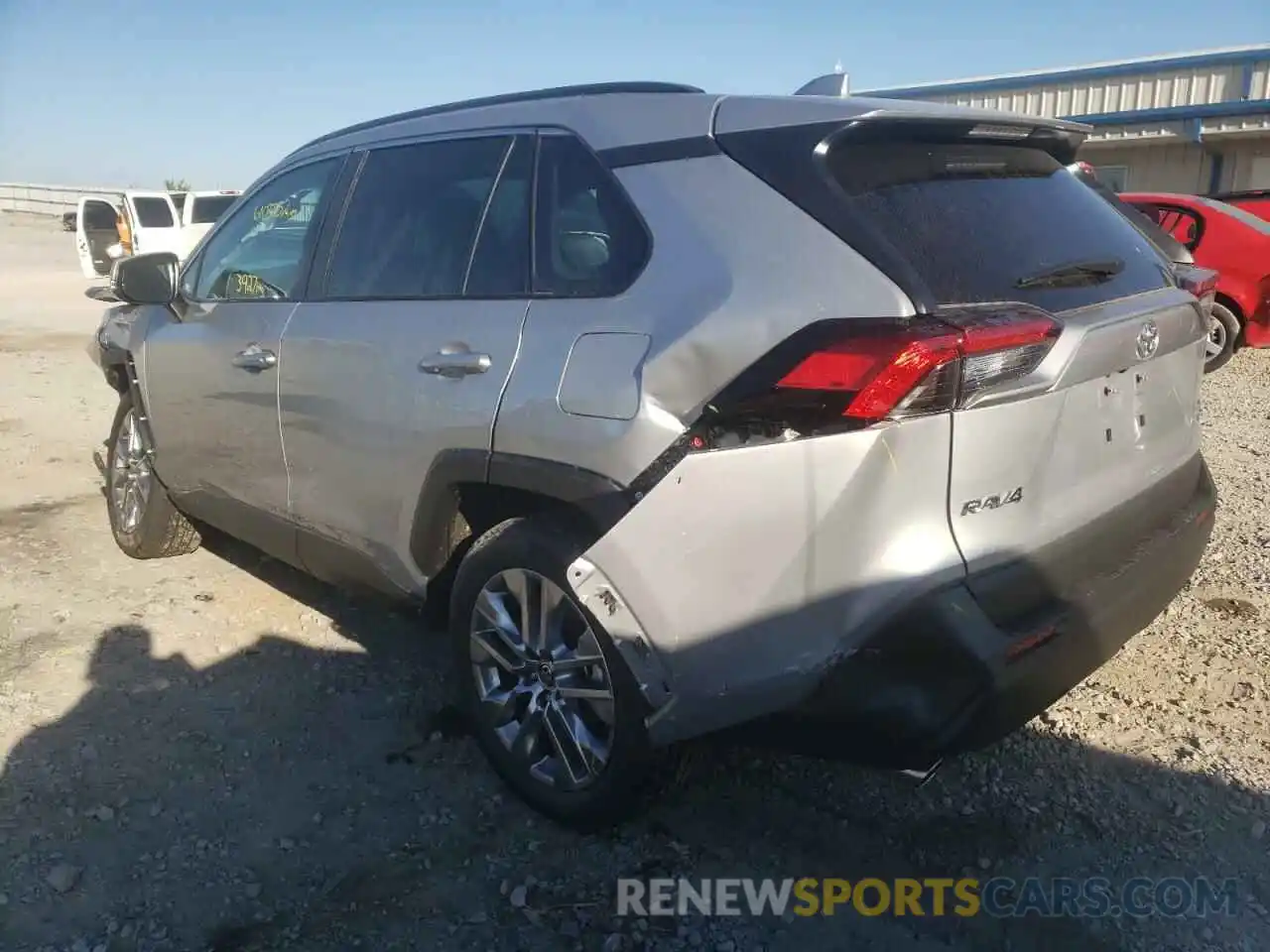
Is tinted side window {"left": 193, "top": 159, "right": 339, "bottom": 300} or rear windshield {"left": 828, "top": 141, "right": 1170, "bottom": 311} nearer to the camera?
rear windshield {"left": 828, "top": 141, "right": 1170, "bottom": 311}

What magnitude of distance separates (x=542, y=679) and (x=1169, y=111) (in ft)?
60.3

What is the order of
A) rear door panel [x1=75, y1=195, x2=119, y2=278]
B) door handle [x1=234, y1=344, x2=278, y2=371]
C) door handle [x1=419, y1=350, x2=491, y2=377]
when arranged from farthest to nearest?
rear door panel [x1=75, y1=195, x2=119, y2=278], door handle [x1=234, y1=344, x2=278, y2=371], door handle [x1=419, y1=350, x2=491, y2=377]

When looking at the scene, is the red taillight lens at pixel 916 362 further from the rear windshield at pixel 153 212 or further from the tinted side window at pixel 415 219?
the rear windshield at pixel 153 212

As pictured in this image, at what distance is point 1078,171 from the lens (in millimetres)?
3152

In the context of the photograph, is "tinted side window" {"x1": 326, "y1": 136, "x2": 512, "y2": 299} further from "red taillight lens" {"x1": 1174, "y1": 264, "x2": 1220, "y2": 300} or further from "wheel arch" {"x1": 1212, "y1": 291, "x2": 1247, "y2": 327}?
"wheel arch" {"x1": 1212, "y1": 291, "x2": 1247, "y2": 327}

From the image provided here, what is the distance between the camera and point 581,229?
9.17 feet

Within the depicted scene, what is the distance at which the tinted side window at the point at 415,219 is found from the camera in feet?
10.3

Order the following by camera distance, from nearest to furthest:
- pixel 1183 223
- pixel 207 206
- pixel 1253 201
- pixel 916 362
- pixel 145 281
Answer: pixel 916 362, pixel 145 281, pixel 1183 223, pixel 1253 201, pixel 207 206

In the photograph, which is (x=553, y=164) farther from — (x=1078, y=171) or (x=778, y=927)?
(x=778, y=927)

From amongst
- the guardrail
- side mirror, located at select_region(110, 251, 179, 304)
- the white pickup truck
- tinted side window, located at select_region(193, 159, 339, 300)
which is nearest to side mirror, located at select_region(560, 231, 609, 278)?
tinted side window, located at select_region(193, 159, 339, 300)

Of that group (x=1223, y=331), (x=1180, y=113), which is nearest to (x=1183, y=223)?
(x=1223, y=331)

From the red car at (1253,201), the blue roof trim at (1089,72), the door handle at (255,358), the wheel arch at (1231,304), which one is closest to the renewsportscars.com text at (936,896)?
the door handle at (255,358)

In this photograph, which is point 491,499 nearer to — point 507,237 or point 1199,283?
point 507,237

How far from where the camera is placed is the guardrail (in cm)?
4800
